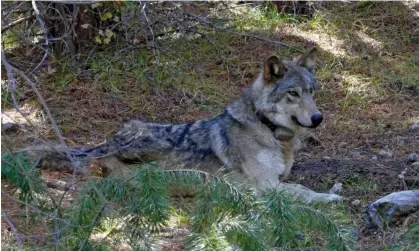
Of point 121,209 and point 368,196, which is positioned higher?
point 121,209

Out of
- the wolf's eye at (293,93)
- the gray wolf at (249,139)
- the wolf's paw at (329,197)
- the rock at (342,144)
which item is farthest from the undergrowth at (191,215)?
the rock at (342,144)

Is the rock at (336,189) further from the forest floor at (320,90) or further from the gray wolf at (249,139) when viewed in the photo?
the gray wolf at (249,139)

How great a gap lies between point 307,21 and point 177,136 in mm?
4386

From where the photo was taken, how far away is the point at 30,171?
12.7ft

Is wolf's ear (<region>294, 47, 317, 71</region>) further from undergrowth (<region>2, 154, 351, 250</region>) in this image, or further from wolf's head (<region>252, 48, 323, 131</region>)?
Result: undergrowth (<region>2, 154, 351, 250</region>)

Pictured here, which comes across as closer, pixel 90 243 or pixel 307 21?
pixel 90 243

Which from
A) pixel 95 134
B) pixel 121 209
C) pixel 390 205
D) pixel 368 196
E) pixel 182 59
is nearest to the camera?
pixel 121 209

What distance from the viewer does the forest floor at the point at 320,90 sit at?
681 centimetres

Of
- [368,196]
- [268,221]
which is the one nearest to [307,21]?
[368,196]

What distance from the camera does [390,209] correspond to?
17.4 feet

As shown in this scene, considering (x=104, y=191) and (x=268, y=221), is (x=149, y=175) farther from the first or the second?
(x=268, y=221)

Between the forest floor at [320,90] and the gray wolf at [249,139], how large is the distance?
18.0 inches

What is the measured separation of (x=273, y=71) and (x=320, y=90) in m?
2.64

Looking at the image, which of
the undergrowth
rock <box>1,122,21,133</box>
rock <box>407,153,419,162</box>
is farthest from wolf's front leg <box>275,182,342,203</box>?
rock <box>1,122,21,133</box>
